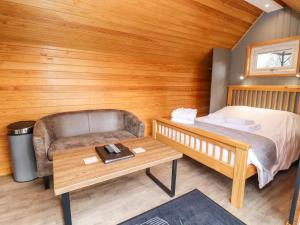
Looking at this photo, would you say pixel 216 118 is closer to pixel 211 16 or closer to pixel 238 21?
pixel 211 16

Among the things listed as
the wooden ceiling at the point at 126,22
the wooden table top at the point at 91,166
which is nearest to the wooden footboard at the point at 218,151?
the wooden table top at the point at 91,166

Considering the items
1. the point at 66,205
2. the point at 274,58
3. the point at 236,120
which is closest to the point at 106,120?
the point at 66,205

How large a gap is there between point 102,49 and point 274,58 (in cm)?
295

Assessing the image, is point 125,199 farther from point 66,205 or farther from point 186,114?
point 186,114

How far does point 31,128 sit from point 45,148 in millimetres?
390

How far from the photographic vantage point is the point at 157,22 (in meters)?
2.56

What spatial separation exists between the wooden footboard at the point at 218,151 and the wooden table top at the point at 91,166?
0.50 m

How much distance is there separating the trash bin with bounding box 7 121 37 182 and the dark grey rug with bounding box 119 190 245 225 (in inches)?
57.2

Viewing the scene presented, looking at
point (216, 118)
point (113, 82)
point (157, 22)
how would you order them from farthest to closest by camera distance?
point (113, 82) < point (216, 118) < point (157, 22)

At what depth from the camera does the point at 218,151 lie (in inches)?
78.4

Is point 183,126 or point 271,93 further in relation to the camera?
point 271,93

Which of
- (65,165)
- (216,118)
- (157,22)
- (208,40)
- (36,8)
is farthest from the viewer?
(208,40)

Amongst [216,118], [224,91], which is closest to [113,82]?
[216,118]

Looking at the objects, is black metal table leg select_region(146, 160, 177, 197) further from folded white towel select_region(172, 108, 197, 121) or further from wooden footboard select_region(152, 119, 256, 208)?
folded white towel select_region(172, 108, 197, 121)
